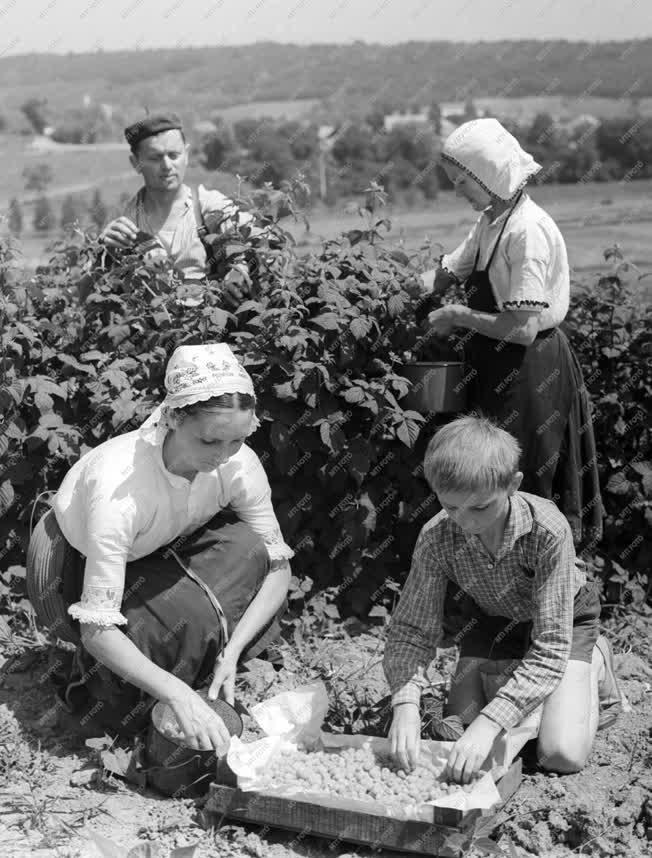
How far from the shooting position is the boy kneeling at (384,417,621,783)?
108 inches

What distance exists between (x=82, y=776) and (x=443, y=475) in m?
1.33

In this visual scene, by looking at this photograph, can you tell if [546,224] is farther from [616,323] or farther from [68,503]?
[68,503]

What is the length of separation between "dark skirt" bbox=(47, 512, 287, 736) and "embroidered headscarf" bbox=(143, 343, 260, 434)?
18.9 inches

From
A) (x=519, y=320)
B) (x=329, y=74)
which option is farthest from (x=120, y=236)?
(x=329, y=74)

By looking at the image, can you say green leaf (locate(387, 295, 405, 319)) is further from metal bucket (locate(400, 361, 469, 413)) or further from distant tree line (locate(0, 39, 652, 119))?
distant tree line (locate(0, 39, 652, 119))

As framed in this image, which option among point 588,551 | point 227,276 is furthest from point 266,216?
point 588,551

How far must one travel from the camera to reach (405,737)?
281 centimetres

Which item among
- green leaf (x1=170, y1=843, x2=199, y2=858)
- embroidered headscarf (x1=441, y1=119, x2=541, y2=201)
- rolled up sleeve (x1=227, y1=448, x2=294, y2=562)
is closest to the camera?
green leaf (x1=170, y1=843, x2=199, y2=858)

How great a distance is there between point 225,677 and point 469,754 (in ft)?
2.41

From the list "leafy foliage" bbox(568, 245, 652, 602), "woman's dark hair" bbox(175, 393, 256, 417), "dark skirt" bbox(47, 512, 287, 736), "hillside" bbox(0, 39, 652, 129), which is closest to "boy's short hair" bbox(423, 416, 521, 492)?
"woman's dark hair" bbox(175, 393, 256, 417)

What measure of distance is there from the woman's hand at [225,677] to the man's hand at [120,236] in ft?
5.39

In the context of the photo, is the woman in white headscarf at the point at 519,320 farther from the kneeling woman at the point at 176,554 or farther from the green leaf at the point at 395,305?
the kneeling woman at the point at 176,554

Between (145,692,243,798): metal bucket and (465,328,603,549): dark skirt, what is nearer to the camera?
(145,692,243,798): metal bucket

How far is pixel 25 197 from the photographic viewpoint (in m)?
15.2
